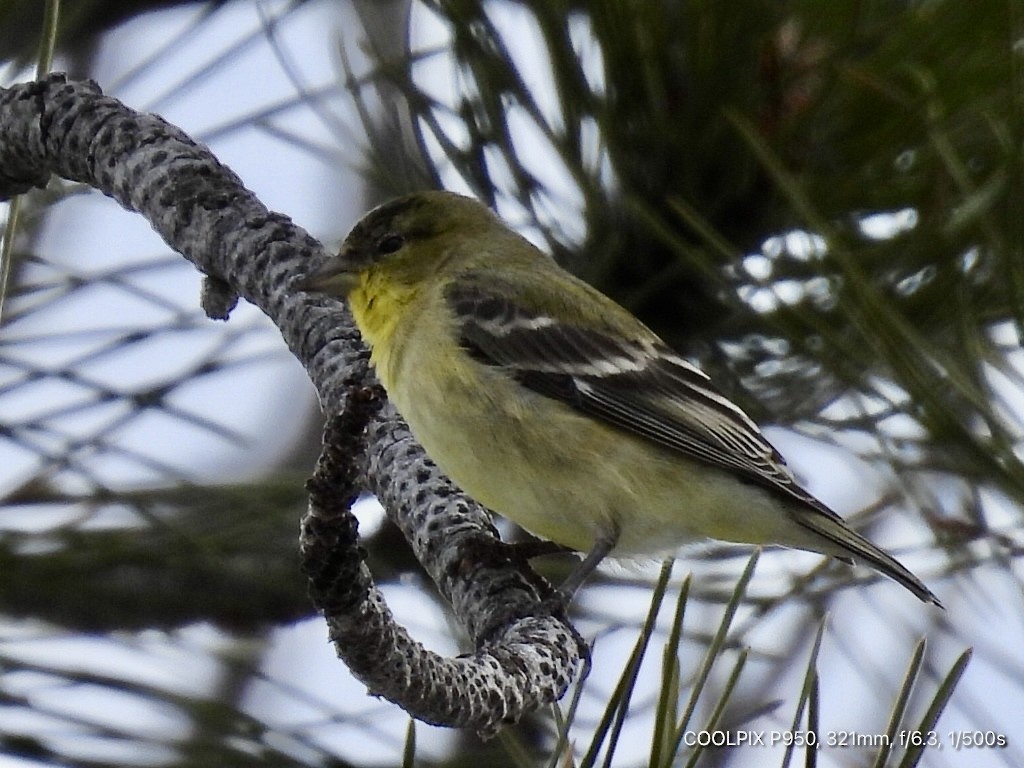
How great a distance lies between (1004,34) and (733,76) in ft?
1.53

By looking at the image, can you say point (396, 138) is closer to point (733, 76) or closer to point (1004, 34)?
point (733, 76)

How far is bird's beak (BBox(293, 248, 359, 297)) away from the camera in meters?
2.64

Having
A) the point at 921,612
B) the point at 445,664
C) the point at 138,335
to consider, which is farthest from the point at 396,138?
the point at 921,612

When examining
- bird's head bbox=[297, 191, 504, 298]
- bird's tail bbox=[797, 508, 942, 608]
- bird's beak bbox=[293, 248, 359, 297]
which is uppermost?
bird's head bbox=[297, 191, 504, 298]

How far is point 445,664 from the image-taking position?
170cm

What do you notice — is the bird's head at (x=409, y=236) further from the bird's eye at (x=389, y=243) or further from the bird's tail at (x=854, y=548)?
the bird's tail at (x=854, y=548)

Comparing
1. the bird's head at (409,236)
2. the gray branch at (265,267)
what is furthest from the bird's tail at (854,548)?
the bird's head at (409,236)

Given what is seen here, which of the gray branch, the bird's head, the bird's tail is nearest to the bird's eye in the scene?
the bird's head

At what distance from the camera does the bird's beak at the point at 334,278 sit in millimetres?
2641

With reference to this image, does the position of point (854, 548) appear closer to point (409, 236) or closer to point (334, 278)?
point (334, 278)

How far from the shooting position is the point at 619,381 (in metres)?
3.38

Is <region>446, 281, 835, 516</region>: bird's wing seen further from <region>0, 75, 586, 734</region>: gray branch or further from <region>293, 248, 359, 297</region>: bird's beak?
<region>0, 75, 586, 734</region>: gray branch

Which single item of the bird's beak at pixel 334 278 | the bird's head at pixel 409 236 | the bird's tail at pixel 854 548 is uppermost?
the bird's head at pixel 409 236

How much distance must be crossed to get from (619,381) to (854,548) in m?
0.73
